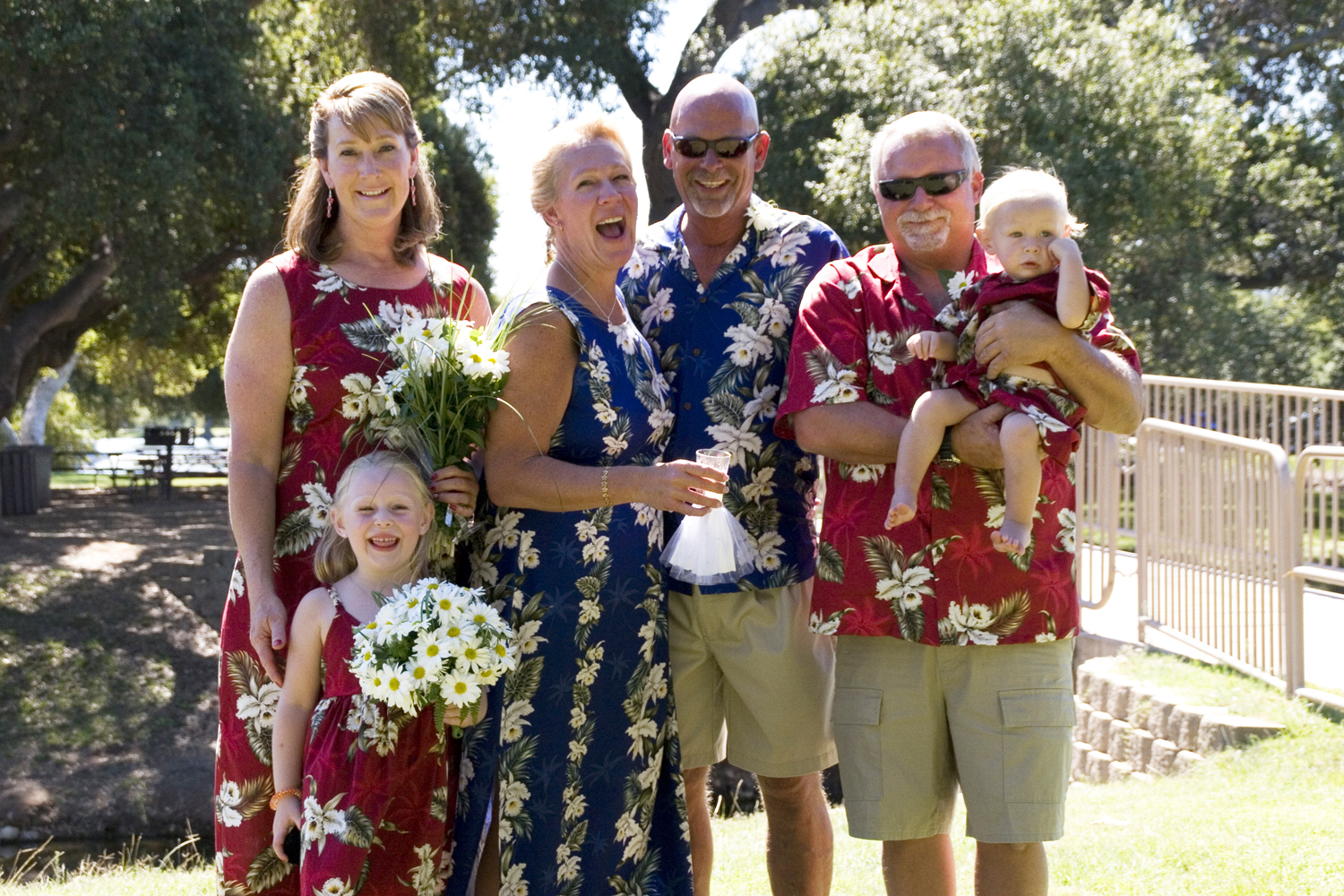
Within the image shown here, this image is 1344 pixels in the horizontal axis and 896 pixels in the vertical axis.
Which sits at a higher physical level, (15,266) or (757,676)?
(15,266)

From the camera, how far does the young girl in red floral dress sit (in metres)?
3.02

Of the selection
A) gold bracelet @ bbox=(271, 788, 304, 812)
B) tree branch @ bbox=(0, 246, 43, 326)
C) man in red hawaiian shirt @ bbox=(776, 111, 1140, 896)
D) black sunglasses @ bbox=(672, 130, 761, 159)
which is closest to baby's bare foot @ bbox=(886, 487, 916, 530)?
man in red hawaiian shirt @ bbox=(776, 111, 1140, 896)

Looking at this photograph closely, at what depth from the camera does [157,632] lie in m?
15.0

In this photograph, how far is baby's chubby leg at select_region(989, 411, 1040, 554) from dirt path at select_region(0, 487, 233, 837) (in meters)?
9.76

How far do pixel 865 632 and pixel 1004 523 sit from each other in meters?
0.48

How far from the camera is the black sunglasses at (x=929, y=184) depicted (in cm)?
333

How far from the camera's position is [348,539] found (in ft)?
10.5

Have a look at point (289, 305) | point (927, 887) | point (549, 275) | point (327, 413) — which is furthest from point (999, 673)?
point (289, 305)

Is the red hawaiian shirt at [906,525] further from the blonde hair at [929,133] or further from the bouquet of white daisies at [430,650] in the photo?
the bouquet of white daisies at [430,650]

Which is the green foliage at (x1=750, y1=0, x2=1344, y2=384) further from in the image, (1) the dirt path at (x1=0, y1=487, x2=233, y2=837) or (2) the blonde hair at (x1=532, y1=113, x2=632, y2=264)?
(2) the blonde hair at (x1=532, y1=113, x2=632, y2=264)

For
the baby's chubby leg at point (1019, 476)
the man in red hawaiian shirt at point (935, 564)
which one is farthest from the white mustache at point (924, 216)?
the baby's chubby leg at point (1019, 476)

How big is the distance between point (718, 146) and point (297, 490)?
1.55 metres

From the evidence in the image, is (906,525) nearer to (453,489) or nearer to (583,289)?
(583,289)

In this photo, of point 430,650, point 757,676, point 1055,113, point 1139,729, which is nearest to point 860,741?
point 757,676
